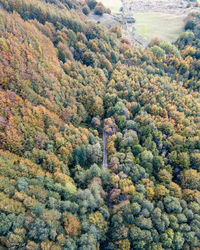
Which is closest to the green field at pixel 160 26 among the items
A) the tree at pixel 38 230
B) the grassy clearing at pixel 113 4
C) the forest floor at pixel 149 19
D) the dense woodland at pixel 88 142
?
the forest floor at pixel 149 19

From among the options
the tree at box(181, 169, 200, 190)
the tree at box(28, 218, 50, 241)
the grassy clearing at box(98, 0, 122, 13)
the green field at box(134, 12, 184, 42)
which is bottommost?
the tree at box(181, 169, 200, 190)

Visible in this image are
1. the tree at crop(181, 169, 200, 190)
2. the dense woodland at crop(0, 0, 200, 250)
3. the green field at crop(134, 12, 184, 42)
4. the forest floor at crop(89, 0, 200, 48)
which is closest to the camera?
the dense woodland at crop(0, 0, 200, 250)

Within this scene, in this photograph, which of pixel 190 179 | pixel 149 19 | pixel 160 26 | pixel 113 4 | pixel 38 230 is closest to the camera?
pixel 38 230

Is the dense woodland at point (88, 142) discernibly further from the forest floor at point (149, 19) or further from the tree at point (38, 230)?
the forest floor at point (149, 19)

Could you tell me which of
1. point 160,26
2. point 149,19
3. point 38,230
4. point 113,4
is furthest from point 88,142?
point 113,4

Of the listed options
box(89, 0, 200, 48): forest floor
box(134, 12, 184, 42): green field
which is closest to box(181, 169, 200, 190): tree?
box(89, 0, 200, 48): forest floor

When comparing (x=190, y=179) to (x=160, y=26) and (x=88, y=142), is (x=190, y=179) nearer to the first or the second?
(x=88, y=142)

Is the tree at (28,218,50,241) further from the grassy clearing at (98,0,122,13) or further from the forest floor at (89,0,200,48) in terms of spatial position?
the grassy clearing at (98,0,122,13)
